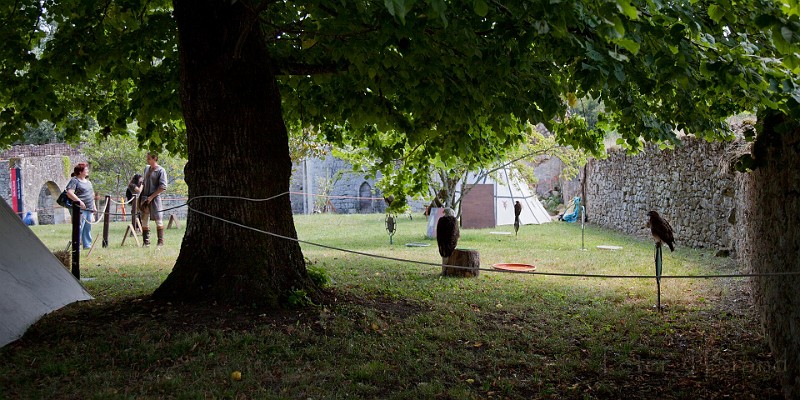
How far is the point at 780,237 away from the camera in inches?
156

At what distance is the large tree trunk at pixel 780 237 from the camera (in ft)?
11.6

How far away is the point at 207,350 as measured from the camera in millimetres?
4387

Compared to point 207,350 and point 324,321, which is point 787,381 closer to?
point 324,321

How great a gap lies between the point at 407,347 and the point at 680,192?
10.6 meters

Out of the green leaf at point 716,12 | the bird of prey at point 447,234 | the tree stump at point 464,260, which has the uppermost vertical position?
the green leaf at point 716,12

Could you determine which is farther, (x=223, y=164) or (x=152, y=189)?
(x=152, y=189)

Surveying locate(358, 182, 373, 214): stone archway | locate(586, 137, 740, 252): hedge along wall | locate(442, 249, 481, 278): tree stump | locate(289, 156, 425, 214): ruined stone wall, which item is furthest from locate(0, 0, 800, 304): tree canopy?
locate(358, 182, 373, 214): stone archway

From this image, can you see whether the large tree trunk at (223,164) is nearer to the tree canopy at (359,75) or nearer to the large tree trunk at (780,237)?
the tree canopy at (359,75)

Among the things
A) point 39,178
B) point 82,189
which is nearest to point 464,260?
point 82,189

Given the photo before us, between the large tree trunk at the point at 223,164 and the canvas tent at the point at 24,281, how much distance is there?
95 cm

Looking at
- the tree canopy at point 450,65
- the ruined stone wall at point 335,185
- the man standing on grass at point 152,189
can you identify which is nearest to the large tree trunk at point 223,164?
the tree canopy at point 450,65

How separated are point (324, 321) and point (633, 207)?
13176 mm

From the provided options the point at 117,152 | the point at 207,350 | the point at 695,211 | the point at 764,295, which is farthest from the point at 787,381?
the point at 117,152

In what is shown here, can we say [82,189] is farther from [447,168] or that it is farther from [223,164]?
[223,164]
